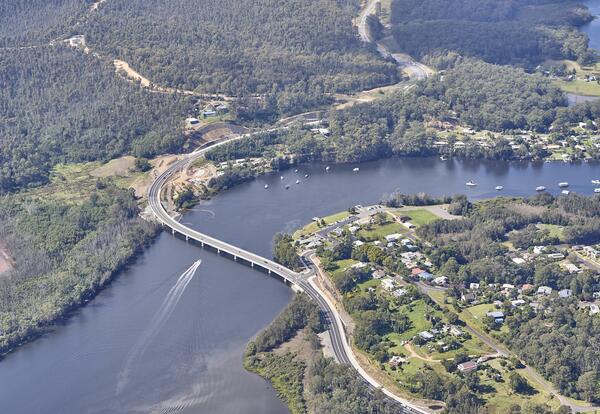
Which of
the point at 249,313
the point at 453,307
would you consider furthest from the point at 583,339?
the point at 249,313

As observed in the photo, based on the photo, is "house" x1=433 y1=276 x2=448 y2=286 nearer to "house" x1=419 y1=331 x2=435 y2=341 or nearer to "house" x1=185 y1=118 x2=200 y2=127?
"house" x1=419 y1=331 x2=435 y2=341

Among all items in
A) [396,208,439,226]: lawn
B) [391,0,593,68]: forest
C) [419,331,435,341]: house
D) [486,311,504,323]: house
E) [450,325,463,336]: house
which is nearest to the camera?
[419,331,435,341]: house

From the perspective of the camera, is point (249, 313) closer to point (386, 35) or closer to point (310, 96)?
point (310, 96)

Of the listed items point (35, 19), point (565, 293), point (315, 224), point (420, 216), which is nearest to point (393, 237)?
point (420, 216)

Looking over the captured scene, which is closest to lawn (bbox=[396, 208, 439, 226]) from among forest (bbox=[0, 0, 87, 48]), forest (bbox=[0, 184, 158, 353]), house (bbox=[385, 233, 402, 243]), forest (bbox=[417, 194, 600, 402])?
forest (bbox=[417, 194, 600, 402])

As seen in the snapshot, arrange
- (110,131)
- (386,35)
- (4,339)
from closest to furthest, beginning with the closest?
(4,339)
(110,131)
(386,35)

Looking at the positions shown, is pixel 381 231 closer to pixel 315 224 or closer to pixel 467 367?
pixel 315 224

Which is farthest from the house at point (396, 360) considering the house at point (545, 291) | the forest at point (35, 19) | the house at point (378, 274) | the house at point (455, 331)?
the forest at point (35, 19)
